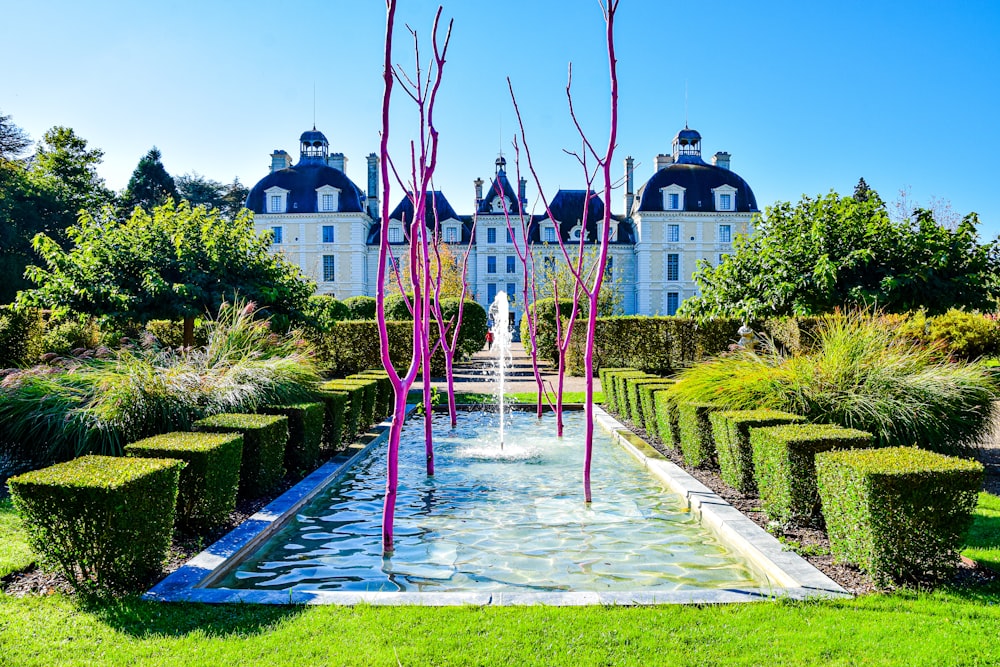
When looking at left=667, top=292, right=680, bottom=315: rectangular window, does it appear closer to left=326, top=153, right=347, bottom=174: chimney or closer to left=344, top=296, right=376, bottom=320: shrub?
left=326, top=153, right=347, bottom=174: chimney

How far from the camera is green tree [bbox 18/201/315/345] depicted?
10203 mm

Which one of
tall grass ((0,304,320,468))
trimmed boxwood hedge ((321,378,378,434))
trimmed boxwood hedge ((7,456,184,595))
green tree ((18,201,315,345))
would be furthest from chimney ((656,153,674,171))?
trimmed boxwood hedge ((7,456,184,595))

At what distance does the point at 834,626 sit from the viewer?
293 cm

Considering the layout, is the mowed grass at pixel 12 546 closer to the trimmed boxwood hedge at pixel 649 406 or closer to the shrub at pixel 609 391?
the trimmed boxwood hedge at pixel 649 406

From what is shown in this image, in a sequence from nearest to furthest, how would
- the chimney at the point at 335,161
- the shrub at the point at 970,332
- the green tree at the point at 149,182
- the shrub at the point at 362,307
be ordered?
the shrub at the point at 970,332 → the shrub at the point at 362,307 → the green tree at the point at 149,182 → the chimney at the point at 335,161

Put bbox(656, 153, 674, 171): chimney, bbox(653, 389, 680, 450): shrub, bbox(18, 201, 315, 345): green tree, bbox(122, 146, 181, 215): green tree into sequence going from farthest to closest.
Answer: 1. bbox(656, 153, 674, 171): chimney
2. bbox(122, 146, 181, 215): green tree
3. bbox(18, 201, 315, 345): green tree
4. bbox(653, 389, 680, 450): shrub

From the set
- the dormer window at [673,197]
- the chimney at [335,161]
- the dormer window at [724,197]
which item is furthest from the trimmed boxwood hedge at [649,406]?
the chimney at [335,161]

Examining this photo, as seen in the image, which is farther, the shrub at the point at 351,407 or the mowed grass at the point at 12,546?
the shrub at the point at 351,407

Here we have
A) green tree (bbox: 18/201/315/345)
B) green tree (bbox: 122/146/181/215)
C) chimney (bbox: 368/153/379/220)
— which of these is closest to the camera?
green tree (bbox: 18/201/315/345)

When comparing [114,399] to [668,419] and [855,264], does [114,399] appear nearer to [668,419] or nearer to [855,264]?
[668,419]

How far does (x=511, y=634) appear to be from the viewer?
9.37ft

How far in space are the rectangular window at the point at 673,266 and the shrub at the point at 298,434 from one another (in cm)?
4046

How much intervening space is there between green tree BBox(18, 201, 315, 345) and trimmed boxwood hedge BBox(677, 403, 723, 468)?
6.38 metres

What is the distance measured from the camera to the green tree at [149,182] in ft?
132
